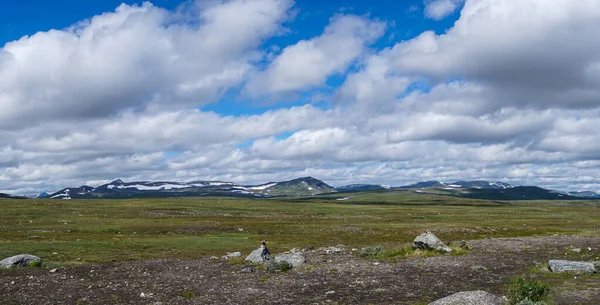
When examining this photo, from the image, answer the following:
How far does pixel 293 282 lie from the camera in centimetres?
2889

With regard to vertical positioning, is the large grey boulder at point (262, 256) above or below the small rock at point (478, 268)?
above

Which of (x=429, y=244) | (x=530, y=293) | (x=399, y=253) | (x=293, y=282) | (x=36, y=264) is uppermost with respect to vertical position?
(x=530, y=293)

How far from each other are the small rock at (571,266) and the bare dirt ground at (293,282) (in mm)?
1392

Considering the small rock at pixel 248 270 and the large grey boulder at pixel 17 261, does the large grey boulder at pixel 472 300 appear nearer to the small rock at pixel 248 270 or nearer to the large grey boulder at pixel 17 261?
the small rock at pixel 248 270

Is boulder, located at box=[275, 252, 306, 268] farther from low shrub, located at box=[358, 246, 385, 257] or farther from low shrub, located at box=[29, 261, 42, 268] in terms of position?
low shrub, located at box=[29, 261, 42, 268]

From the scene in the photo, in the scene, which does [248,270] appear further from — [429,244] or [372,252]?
[429,244]

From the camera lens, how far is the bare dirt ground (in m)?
24.0

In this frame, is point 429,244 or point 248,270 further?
point 429,244

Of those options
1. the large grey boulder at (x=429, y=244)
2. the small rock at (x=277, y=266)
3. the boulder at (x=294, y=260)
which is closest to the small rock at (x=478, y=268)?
the large grey boulder at (x=429, y=244)

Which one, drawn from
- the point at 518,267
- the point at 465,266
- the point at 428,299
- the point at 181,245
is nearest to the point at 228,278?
the point at 428,299

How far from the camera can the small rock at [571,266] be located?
28467mm

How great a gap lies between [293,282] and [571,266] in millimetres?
18473

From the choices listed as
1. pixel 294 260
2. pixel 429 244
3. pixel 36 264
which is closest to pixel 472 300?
pixel 294 260

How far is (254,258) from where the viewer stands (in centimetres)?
3678
